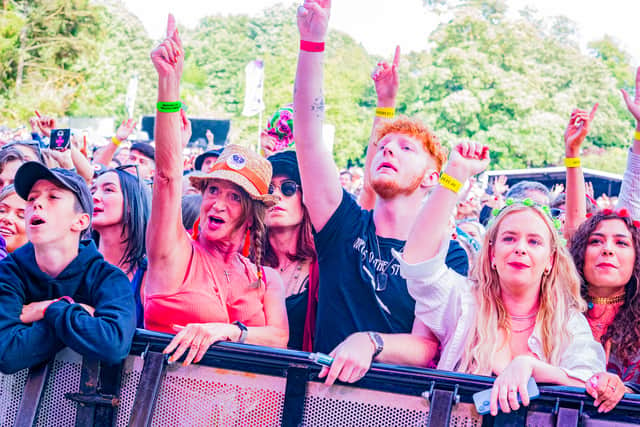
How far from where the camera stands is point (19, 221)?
4105 mm

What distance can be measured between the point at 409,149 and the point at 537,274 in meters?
0.91

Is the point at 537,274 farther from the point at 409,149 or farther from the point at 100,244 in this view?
the point at 100,244

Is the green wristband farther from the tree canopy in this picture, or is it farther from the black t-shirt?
the tree canopy

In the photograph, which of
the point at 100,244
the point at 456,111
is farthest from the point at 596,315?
the point at 456,111

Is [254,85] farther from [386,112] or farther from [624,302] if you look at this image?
[624,302]

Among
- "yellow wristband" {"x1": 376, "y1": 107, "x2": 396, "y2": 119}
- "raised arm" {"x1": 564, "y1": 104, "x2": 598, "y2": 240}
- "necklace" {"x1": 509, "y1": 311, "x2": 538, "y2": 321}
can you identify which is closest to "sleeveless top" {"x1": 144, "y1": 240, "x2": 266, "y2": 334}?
"necklace" {"x1": 509, "y1": 311, "x2": 538, "y2": 321}

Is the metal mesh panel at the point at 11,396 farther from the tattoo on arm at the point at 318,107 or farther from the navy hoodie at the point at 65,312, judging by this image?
the tattoo on arm at the point at 318,107

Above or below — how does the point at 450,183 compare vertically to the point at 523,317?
above

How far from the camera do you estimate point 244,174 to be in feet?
11.1

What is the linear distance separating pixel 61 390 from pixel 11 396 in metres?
0.19

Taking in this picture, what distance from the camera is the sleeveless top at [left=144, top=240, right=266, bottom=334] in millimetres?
2986

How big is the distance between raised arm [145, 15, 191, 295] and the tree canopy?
2877 centimetres

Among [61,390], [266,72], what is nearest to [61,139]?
[61,390]

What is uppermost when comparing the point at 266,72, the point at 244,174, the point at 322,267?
the point at 266,72
